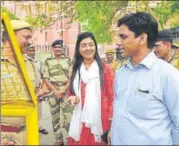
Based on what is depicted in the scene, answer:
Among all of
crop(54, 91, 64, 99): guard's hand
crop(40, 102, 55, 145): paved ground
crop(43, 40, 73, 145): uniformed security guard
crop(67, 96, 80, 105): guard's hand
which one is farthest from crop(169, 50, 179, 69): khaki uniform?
crop(40, 102, 55, 145): paved ground

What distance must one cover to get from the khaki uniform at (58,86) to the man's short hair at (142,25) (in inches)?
130

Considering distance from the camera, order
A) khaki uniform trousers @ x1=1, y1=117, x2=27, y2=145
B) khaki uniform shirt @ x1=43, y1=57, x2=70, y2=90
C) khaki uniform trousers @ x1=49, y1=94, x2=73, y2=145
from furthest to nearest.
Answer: khaki uniform shirt @ x1=43, y1=57, x2=70, y2=90 → khaki uniform trousers @ x1=49, y1=94, x2=73, y2=145 → khaki uniform trousers @ x1=1, y1=117, x2=27, y2=145

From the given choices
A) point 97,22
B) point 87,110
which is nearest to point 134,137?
point 87,110

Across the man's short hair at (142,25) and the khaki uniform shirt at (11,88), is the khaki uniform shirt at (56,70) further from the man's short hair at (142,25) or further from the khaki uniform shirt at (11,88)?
the khaki uniform shirt at (11,88)

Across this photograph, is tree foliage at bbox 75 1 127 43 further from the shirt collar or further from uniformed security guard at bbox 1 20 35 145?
uniformed security guard at bbox 1 20 35 145

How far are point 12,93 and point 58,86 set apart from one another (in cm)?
415

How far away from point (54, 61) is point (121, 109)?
3.72 m

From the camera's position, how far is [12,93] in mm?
1991

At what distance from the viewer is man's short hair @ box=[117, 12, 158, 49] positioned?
2574mm

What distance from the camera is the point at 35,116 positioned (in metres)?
1.98

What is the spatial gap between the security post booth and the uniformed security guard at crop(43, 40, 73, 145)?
3.78m

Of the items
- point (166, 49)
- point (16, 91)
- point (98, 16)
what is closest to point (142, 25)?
point (16, 91)

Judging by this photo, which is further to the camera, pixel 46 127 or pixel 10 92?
pixel 46 127

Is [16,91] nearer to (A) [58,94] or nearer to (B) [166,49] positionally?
(B) [166,49]
